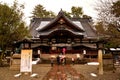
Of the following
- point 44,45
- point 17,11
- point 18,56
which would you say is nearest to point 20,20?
point 17,11

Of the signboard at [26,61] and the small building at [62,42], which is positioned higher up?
the small building at [62,42]

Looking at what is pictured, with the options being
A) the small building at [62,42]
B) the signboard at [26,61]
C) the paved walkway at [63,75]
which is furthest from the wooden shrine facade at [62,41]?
the signboard at [26,61]

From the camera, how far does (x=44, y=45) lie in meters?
43.1

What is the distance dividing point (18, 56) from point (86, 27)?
1276 inches

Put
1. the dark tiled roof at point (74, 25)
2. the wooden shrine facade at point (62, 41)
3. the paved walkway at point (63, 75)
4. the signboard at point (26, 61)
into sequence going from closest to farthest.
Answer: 1. the paved walkway at point (63, 75)
2. the signboard at point (26, 61)
3. the wooden shrine facade at point (62, 41)
4. the dark tiled roof at point (74, 25)

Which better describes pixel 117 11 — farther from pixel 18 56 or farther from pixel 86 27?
pixel 86 27

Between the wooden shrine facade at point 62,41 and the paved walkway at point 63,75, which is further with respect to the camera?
the wooden shrine facade at point 62,41

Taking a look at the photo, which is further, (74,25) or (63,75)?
(74,25)

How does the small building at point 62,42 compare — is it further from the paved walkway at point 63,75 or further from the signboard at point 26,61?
the signboard at point 26,61

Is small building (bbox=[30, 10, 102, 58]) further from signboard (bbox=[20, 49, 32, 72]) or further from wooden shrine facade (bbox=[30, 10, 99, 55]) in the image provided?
signboard (bbox=[20, 49, 32, 72])

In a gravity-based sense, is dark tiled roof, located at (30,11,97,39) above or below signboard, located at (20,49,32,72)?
above

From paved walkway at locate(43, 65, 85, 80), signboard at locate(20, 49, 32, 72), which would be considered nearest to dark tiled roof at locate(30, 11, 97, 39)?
paved walkway at locate(43, 65, 85, 80)

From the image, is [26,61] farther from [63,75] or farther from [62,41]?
[62,41]

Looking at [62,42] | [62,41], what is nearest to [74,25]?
[62,41]
